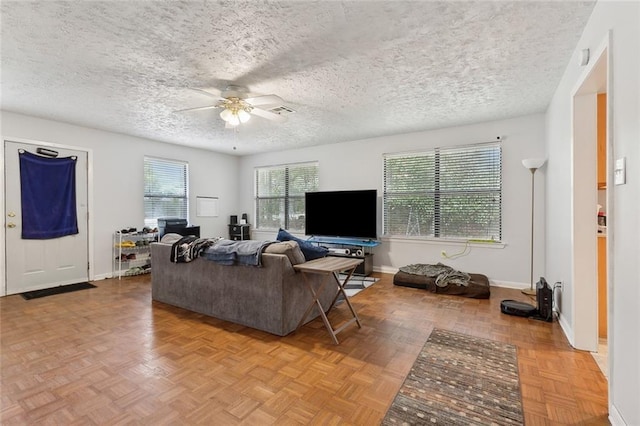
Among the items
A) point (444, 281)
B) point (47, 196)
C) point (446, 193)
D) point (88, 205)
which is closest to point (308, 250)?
point (444, 281)

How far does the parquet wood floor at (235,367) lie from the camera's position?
1747 mm

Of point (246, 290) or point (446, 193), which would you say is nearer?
point (246, 290)

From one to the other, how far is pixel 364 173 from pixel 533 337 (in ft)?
12.1

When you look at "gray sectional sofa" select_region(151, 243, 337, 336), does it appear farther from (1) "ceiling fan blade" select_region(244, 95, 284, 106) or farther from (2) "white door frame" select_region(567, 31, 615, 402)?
(2) "white door frame" select_region(567, 31, 615, 402)

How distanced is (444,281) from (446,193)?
1.51 metres

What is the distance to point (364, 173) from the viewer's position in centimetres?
571

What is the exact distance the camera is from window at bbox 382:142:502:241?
4.64 metres

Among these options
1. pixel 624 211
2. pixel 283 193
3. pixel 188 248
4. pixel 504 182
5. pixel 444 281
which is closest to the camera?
pixel 624 211

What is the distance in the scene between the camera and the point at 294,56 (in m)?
2.59

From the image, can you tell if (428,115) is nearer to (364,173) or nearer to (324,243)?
(364,173)

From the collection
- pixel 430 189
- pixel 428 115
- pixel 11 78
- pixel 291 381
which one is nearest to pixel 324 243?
pixel 430 189

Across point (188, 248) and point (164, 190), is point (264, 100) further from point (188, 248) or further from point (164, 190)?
point (164, 190)

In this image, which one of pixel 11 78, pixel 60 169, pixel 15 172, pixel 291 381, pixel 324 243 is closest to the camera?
pixel 291 381

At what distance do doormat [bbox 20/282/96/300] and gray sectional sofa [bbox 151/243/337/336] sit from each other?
1.75 meters
